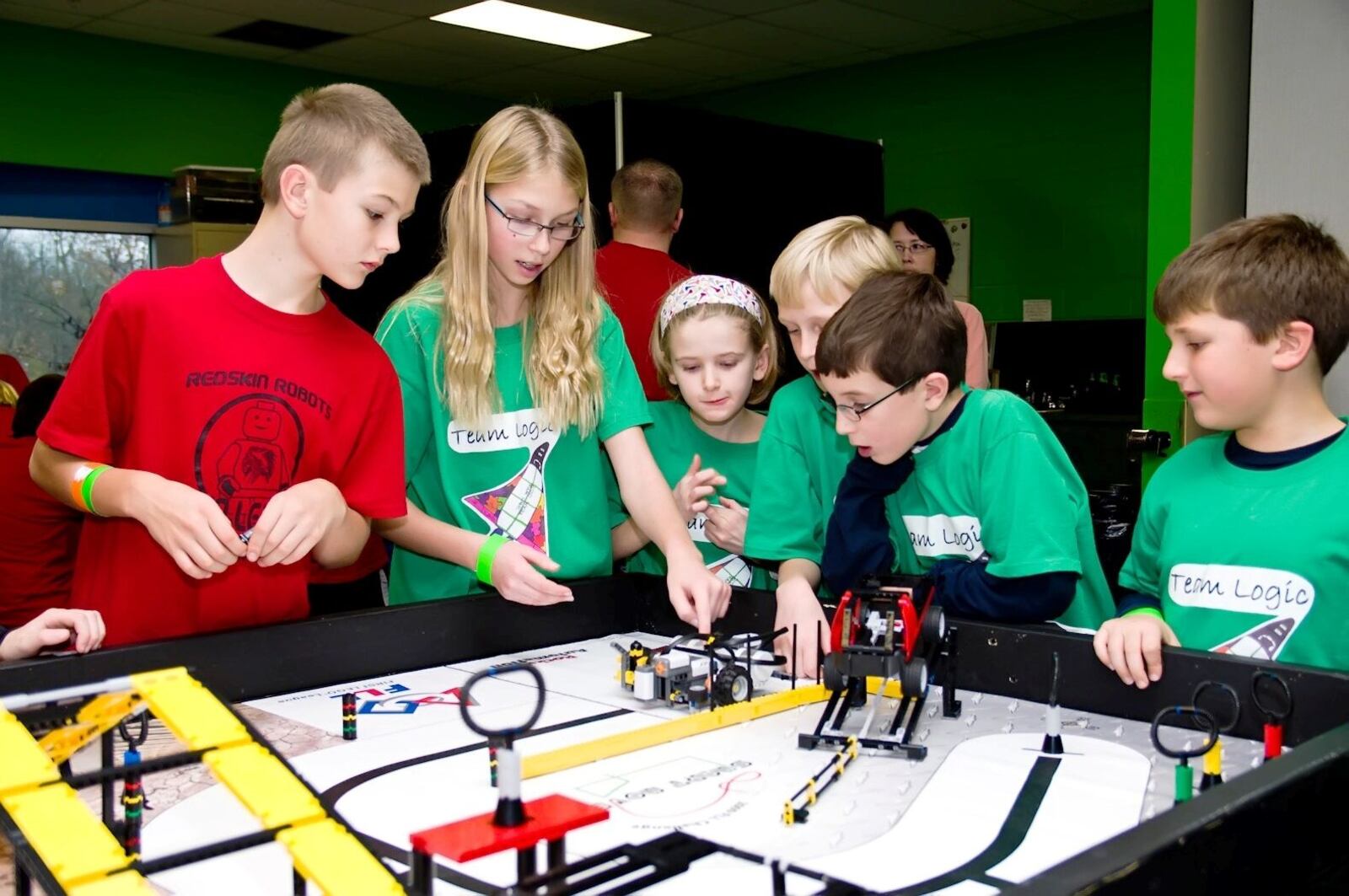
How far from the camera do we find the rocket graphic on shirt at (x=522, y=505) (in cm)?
193

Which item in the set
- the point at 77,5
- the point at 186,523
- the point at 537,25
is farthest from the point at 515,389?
the point at 77,5

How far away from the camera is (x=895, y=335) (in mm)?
1633

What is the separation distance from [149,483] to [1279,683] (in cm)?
125

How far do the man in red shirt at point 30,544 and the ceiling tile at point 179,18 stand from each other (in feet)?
11.3

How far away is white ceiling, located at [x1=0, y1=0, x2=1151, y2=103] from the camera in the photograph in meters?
5.87

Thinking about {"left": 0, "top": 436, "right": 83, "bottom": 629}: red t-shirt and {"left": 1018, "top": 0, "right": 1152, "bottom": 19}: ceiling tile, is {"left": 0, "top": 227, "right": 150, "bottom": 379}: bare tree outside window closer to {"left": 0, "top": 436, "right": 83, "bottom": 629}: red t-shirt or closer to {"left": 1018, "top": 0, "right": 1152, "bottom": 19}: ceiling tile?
{"left": 0, "top": 436, "right": 83, "bottom": 629}: red t-shirt

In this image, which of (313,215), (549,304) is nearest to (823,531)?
(549,304)

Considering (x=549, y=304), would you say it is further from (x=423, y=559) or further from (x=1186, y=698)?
(x=1186, y=698)

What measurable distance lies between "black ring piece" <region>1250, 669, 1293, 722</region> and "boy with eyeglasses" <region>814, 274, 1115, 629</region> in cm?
31

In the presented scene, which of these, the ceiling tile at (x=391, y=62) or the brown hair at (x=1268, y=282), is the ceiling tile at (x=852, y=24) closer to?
the ceiling tile at (x=391, y=62)

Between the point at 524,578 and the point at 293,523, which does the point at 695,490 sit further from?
the point at 293,523

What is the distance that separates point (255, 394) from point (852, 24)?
5306 mm

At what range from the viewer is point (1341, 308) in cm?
158

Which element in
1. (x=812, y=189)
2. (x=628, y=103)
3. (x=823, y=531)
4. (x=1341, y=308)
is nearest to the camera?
(x=1341, y=308)
